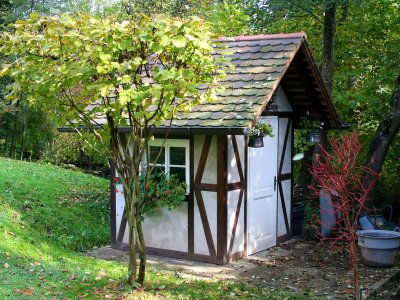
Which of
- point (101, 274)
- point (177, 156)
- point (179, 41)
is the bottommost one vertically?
point (101, 274)

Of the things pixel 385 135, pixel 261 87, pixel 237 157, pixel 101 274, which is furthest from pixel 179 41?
pixel 385 135

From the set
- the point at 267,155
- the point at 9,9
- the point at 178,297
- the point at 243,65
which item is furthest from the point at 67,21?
the point at 9,9

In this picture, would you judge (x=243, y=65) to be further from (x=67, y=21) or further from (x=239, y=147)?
(x=67, y=21)

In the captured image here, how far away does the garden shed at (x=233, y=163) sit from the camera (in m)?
8.01

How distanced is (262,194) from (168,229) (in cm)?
186

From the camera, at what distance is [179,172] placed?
8.65 m

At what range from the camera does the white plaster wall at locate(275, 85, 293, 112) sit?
989 cm

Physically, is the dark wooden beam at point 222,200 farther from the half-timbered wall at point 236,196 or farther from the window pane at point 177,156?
the window pane at point 177,156

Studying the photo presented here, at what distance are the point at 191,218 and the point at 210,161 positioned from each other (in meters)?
1.01

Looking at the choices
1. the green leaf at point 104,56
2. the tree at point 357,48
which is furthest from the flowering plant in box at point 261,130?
the green leaf at point 104,56

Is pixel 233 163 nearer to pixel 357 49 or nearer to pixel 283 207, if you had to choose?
pixel 283 207

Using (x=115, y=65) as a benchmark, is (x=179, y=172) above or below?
below

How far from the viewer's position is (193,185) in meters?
8.48

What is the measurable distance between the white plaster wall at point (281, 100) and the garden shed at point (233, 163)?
4 cm
